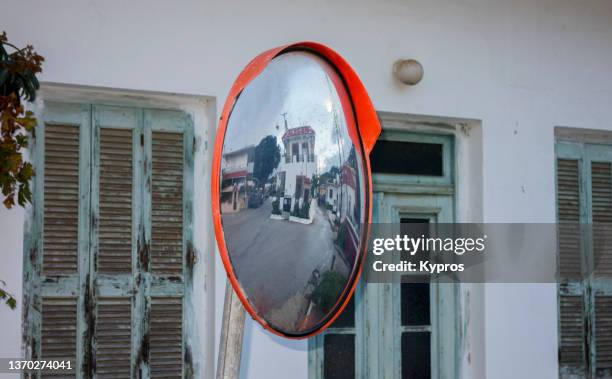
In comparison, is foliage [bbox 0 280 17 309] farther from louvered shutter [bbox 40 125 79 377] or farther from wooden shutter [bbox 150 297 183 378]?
wooden shutter [bbox 150 297 183 378]

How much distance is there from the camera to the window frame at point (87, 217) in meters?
4.39

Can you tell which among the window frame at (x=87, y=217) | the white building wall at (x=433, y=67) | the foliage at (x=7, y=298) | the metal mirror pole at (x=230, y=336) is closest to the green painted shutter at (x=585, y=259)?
the white building wall at (x=433, y=67)

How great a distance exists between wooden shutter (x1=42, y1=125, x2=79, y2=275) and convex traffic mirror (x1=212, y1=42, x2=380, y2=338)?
2764 millimetres

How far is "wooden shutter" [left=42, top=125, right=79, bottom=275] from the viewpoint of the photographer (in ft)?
14.6

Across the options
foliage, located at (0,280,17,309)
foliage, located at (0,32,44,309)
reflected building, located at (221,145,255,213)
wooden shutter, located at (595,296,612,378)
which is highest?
foliage, located at (0,32,44,309)

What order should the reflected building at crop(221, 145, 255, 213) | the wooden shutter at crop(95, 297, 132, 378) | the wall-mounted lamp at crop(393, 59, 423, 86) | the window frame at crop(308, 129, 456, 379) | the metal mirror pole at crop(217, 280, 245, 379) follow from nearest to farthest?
the reflected building at crop(221, 145, 255, 213) < the metal mirror pole at crop(217, 280, 245, 379) < the wooden shutter at crop(95, 297, 132, 378) < the wall-mounted lamp at crop(393, 59, 423, 86) < the window frame at crop(308, 129, 456, 379)

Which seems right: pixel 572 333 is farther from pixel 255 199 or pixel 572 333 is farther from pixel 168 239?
pixel 255 199

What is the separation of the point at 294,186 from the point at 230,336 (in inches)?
13.5

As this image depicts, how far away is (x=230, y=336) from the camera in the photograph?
1.91 metres

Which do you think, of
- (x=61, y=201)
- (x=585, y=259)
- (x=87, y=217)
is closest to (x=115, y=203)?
(x=87, y=217)

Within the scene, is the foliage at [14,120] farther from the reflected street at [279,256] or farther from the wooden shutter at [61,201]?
the reflected street at [279,256]

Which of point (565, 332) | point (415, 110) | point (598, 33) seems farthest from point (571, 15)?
point (565, 332)

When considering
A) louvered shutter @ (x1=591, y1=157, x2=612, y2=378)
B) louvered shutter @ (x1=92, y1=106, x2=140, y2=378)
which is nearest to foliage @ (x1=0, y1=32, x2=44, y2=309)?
louvered shutter @ (x1=92, y1=106, x2=140, y2=378)

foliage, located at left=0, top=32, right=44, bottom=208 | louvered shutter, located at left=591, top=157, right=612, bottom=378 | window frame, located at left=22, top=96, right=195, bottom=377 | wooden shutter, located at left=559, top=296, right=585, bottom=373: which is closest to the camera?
foliage, located at left=0, top=32, right=44, bottom=208
